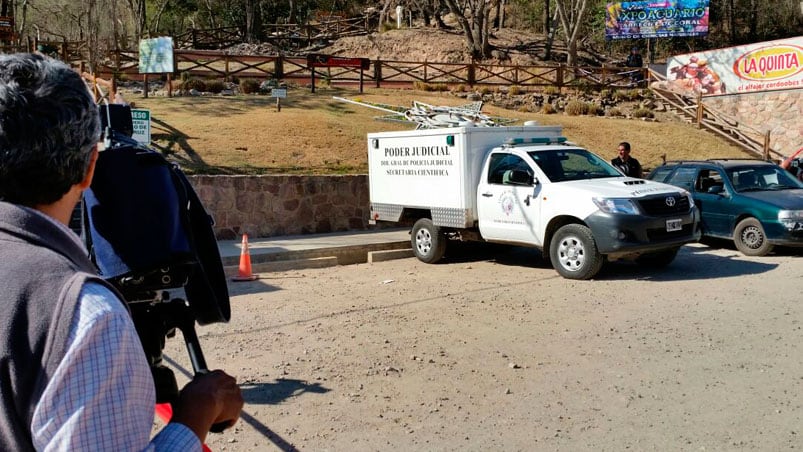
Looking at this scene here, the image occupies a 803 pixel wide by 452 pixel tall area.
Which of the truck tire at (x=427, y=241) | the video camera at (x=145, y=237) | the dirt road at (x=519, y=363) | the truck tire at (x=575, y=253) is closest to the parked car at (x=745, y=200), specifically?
the dirt road at (x=519, y=363)

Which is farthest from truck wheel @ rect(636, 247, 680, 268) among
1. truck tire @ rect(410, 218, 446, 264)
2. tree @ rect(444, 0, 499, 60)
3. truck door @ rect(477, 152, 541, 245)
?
tree @ rect(444, 0, 499, 60)

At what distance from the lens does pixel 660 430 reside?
15.6 ft

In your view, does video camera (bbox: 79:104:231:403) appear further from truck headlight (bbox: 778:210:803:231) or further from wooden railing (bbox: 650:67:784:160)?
wooden railing (bbox: 650:67:784:160)

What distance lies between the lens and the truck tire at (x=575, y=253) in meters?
10.0

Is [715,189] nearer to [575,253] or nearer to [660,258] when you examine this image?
[660,258]

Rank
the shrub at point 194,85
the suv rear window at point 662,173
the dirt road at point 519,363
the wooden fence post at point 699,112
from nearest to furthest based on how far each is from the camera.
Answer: the dirt road at point 519,363, the suv rear window at point 662,173, the shrub at point 194,85, the wooden fence post at point 699,112

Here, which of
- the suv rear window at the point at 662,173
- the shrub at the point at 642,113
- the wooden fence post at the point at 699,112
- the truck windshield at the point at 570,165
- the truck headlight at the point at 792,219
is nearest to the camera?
the truck windshield at the point at 570,165

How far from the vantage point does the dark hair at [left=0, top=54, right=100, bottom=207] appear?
150 cm

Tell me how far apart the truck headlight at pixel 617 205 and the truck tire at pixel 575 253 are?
370 mm

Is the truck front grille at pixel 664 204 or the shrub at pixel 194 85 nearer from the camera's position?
the truck front grille at pixel 664 204

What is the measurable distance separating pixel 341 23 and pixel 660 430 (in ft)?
171

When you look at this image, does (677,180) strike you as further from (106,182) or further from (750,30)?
(750,30)

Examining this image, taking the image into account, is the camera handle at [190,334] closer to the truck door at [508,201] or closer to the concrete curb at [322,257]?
the concrete curb at [322,257]

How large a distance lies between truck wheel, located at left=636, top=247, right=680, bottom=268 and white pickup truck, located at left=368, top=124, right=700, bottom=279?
0.02 meters
